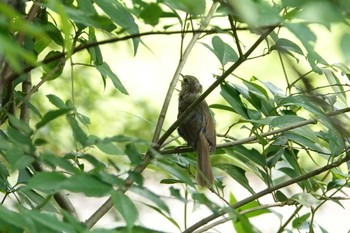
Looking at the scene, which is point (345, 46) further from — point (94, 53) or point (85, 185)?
point (94, 53)

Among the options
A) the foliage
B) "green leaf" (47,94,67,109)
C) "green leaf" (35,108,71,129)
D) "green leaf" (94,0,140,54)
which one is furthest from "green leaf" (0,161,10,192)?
"green leaf" (35,108,71,129)

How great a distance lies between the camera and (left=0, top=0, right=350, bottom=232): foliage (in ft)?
3.70

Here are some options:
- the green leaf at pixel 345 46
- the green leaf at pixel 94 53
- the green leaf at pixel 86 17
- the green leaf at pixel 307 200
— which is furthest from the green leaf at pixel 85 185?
the green leaf at pixel 307 200

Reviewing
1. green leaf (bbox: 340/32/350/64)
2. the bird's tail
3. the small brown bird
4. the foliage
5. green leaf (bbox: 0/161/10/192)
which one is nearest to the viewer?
green leaf (bbox: 340/32/350/64)

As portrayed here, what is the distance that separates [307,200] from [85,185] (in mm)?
1025

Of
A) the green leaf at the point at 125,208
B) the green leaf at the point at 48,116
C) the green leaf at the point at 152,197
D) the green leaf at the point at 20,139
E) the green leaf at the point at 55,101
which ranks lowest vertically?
the green leaf at the point at 125,208

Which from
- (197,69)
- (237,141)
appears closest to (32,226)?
(237,141)

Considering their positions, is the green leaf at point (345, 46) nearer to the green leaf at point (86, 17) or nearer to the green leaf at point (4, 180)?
the green leaf at point (86, 17)

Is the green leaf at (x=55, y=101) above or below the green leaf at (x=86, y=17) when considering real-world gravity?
above

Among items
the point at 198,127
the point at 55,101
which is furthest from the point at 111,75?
the point at 198,127

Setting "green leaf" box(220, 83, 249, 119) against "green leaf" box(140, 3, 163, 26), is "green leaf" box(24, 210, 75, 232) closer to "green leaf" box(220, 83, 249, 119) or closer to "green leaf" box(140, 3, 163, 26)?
"green leaf" box(140, 3, 163, 26)

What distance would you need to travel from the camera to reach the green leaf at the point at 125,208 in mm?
1190

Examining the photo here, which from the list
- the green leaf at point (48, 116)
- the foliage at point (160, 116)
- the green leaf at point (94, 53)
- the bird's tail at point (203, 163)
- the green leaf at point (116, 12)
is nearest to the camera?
the foliage at point (160, 116)

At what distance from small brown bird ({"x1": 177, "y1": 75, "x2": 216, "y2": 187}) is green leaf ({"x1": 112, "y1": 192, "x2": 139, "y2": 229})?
1.19 metres
